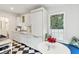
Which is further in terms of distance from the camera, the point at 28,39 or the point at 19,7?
the point at 28,39

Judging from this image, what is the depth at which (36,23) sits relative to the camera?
844mm

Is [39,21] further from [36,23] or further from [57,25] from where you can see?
[57,25]

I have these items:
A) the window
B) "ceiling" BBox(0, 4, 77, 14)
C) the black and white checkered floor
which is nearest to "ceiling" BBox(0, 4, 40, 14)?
"ceiling" BBox(0, 4, 77, 14)

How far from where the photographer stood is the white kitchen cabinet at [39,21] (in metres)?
0.82

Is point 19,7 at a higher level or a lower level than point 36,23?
higher

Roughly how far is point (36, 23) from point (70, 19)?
1.24 ft

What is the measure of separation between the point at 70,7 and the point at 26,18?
1.63 ft

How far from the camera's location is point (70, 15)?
2.51 ft

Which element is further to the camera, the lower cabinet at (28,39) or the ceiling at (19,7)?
the lower cabinet at (28,39)

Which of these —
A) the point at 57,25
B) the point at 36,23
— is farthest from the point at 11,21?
the point at 57,25

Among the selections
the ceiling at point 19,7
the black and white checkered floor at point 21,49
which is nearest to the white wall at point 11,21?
the ceiling at point 19,7

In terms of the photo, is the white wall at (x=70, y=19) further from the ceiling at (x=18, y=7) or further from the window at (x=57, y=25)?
the ceiling at (x=18, y=7)

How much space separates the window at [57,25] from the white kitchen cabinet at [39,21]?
83 mm
